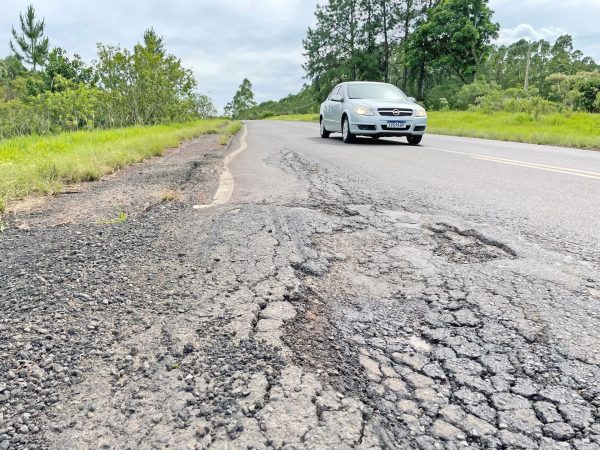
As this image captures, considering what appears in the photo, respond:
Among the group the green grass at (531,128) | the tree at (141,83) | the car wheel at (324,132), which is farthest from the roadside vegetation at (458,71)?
the tree at (141,83)

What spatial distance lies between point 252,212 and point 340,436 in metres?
2.19

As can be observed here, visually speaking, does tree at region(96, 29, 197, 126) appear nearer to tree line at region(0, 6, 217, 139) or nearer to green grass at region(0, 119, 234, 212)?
tree line at region(0, 6, 217, 139)

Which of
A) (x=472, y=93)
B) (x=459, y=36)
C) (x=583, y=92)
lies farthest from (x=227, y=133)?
(x=459, y=36)

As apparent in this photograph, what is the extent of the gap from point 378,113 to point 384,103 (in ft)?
1.07

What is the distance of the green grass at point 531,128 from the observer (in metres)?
10.6

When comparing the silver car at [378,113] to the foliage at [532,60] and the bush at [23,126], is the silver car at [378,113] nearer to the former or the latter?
the bush at [23,126]

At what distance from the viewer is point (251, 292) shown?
1.77m

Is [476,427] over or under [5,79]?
under

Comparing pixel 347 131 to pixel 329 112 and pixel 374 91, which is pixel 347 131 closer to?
pixel 374 91

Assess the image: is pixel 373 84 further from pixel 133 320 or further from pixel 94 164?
pixel 133 320

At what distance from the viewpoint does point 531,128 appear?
13.7 meters

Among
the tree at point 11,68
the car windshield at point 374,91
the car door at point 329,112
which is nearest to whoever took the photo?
the car windshield at point 374,91

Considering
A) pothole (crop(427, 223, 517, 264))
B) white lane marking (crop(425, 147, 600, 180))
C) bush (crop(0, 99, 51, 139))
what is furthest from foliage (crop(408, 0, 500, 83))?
pothole (crop(427, 223, 517, 264))

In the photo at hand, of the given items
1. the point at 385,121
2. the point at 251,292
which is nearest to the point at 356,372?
the point at 251,292
